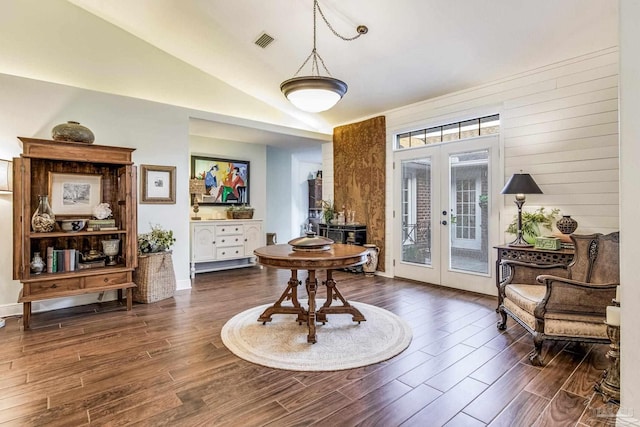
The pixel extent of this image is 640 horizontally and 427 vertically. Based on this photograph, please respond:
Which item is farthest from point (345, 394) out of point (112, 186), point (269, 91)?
point (269, 91)

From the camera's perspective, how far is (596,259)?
8.86 ft

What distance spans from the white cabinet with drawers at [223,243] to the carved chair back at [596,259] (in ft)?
16.2

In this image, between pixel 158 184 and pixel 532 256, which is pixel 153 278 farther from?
pixel 532 256

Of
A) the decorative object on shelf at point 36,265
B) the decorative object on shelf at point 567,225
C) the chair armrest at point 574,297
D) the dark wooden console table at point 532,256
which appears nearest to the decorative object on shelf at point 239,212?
the decorative object on shelf at point 36,265

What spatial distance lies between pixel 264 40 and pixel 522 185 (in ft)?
11.7

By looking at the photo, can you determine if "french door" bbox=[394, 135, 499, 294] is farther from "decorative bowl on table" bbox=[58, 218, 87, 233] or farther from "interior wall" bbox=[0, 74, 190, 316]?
"decorative bowl on table" bbox=[58, 218, 87, 233]

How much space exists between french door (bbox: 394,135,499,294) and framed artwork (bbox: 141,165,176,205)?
3.42 metres

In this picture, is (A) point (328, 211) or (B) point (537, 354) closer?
(B) point (537, 354)

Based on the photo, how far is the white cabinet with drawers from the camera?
5680 millimetres

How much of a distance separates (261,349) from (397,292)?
2366 mm

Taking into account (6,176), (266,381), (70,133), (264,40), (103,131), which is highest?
(264,40)

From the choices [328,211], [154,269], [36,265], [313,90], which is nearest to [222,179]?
[328,211]

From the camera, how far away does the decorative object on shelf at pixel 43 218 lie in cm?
337

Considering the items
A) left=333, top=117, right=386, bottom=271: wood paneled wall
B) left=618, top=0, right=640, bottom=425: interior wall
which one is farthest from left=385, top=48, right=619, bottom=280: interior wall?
left=618, top=0, right=640, bottom=425: interior wall
